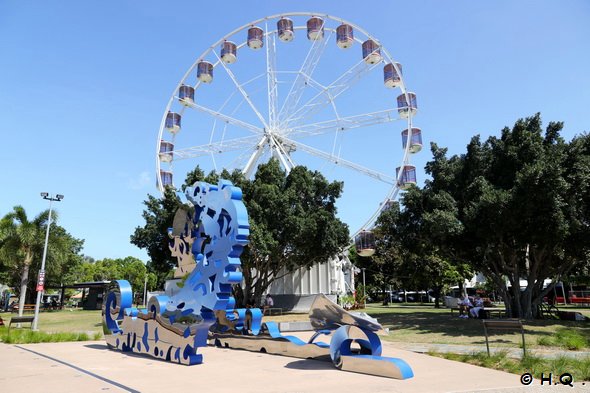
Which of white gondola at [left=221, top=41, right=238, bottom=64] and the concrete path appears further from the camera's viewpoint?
white gondola at [left=221, top=41, right=238, bottom=64]

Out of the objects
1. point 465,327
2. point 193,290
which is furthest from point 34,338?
point 465,327

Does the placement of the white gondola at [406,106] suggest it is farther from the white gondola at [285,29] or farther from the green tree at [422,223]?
the white gondola at [285,29]

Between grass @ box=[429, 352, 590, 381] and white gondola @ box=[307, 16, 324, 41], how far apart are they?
24.3 metres

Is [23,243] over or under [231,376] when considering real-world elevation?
over

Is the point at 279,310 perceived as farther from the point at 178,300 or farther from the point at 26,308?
the point at 26,308

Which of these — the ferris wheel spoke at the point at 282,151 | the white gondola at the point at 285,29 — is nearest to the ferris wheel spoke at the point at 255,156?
the ferris wheel spoke at the point at 282,151

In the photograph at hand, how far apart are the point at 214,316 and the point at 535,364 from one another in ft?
22.1

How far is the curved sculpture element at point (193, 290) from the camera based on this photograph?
10109 mm

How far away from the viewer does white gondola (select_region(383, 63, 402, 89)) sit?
28433mm

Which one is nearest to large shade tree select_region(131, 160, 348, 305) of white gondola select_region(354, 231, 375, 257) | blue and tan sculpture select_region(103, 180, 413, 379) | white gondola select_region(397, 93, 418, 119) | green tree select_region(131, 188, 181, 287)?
green tree select_region(131, 188, 181, 287)

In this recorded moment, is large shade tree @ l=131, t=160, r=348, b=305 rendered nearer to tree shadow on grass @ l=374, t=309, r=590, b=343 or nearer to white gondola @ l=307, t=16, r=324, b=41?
tree shadow on grass @ l=374, t=309, r=590, b=343

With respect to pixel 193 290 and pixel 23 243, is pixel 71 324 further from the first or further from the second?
pixel 193 290

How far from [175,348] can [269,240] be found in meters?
13.3

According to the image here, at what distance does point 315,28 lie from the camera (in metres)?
29.3
